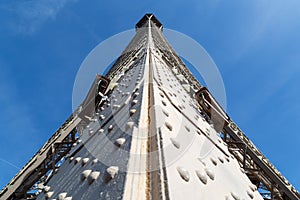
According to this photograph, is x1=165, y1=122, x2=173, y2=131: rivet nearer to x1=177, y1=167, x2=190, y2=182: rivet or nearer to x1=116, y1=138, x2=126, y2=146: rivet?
x1=116, y1=138, x2=126, y2=146: rivet

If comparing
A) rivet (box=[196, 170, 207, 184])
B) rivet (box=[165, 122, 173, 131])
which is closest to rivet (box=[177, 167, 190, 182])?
rivet (box=[196, 170, 207, 184])

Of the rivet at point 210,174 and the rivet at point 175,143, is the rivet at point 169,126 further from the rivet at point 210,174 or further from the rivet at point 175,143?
the rivet at point 210,174

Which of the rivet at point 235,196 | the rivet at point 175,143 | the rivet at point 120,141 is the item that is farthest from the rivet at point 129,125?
the rivet at point 235,196

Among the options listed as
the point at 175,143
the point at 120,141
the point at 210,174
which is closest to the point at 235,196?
the point at 210,174

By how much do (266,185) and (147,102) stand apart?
18.0ft

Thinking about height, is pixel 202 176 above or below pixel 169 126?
below

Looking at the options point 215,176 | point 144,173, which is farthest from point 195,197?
point 215,176

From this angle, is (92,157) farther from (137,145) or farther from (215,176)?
(215,176)

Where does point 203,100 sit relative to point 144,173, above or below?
above

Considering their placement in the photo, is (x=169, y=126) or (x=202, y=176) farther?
(x=169, y=126)

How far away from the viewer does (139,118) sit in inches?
77.0

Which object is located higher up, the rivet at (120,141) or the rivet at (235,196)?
the rivet at (120,141)

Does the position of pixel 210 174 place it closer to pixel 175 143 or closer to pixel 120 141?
pixel 175 143

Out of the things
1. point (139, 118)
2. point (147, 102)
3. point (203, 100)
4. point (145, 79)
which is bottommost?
point (139, 118)
